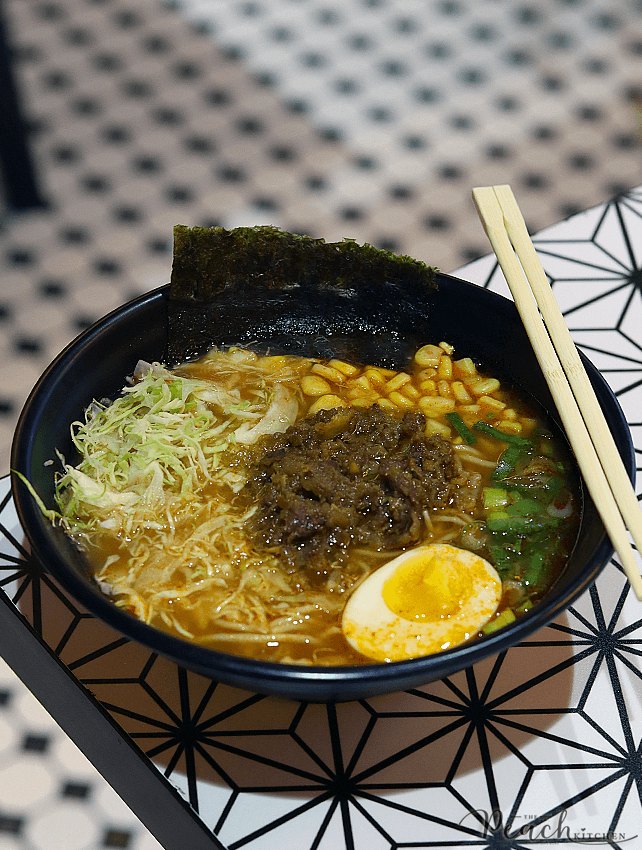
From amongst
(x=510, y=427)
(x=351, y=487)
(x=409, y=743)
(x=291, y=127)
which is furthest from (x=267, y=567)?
(x=291, y=127)

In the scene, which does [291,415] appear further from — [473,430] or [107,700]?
[107,700]

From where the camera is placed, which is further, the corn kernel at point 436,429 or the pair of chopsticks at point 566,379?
the corn kernel at point 436,429

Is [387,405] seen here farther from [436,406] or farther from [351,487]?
[351,487]

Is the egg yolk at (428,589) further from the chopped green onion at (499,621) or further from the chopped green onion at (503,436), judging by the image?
the chopped green onion at (503,436)

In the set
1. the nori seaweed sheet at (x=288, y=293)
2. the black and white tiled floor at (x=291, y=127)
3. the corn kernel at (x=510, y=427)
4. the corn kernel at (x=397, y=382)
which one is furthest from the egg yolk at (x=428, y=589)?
the black and white tiled floor at (x=291, y=127)

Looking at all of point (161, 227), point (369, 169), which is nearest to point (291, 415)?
point (161, 227)

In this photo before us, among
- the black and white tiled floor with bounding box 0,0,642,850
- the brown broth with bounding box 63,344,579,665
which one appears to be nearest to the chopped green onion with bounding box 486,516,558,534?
the brown broth with bounding box 63,344,579,665
